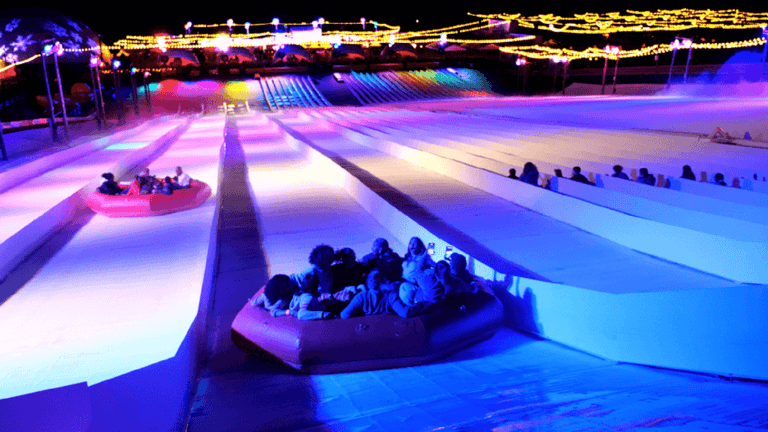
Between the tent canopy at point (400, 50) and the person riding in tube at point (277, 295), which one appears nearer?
the person riding in tube at point (277, 295)

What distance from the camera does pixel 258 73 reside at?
3102cm

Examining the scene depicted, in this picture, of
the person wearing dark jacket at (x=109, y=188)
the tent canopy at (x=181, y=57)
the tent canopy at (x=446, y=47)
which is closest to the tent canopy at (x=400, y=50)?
the tent canopy at (x=446, y=47)

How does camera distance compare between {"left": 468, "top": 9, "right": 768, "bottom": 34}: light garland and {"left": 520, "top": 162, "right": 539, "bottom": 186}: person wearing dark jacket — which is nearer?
{"left": 520, "top": 162, "right": 539, "bottom": 186}: person wearing dark jacket

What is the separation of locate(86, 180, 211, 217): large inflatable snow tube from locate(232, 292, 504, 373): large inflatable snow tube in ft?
12.6

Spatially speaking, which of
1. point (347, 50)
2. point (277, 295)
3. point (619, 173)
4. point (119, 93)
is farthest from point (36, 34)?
point (277, 295)

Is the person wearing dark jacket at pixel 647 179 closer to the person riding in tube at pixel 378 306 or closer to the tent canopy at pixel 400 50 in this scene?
the person riding in tube at pixel 378 306

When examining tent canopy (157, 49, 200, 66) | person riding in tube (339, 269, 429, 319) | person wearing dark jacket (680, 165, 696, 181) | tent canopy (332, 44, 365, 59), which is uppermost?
tent canopy (332, 44, 365, 59)

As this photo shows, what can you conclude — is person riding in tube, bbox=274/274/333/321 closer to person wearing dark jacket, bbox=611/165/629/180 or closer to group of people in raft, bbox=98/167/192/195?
group of people in raft, bbox=98/167/192/195

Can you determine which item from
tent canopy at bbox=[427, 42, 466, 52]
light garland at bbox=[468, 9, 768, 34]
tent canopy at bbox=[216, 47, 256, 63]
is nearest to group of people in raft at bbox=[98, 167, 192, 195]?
light garland at bbox=[468, 9, 768, 34]

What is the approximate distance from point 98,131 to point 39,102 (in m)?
5.66

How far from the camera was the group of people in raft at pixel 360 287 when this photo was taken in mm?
3432

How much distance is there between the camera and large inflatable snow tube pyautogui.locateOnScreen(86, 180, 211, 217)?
6711 millimetres

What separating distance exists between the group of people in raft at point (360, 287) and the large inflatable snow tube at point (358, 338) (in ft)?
0.25

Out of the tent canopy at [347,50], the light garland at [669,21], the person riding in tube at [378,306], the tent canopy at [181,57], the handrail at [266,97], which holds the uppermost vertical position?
the light garland at [669,21]
